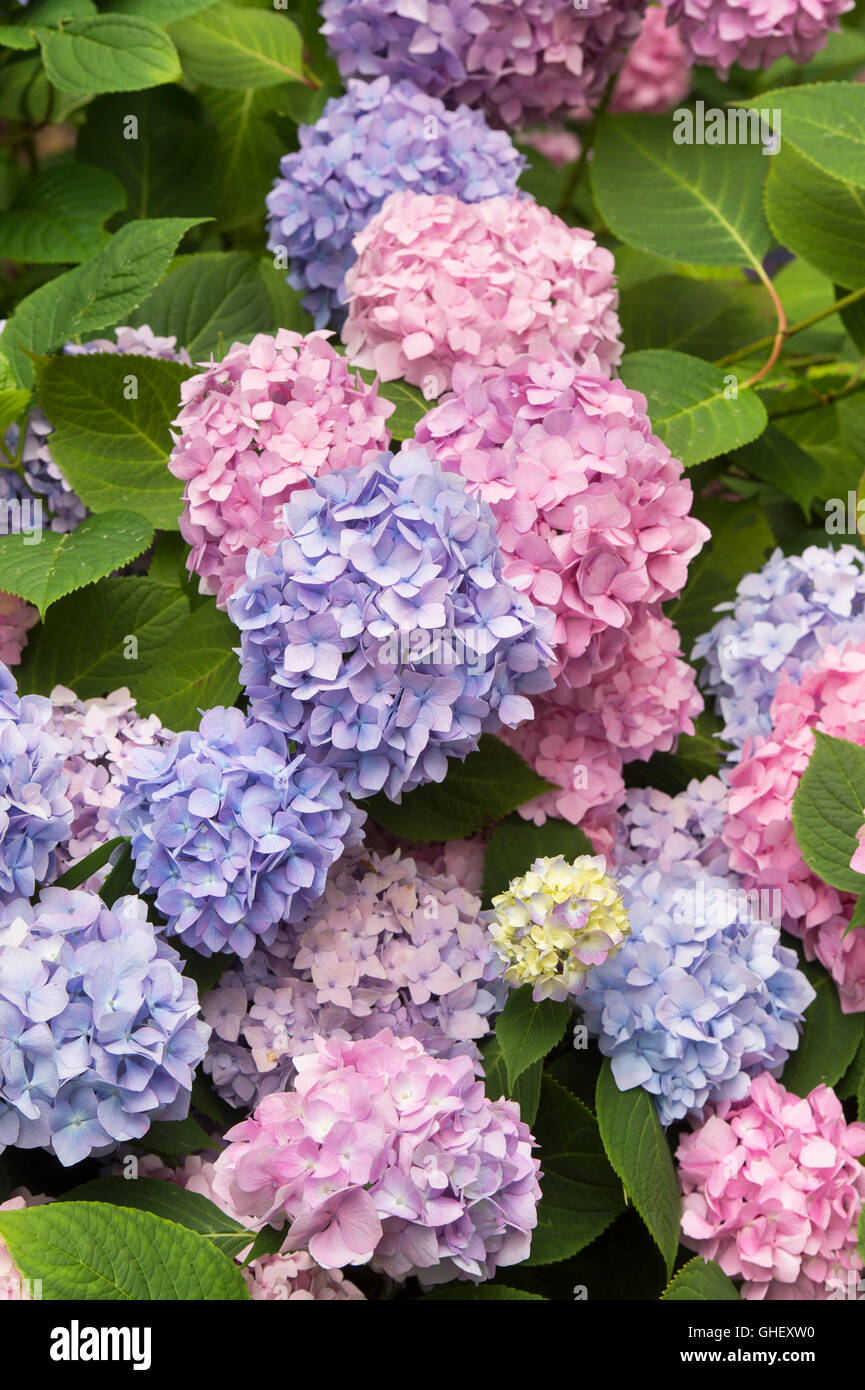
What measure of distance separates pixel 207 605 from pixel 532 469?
0.87 ft

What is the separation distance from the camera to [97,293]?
1103mm

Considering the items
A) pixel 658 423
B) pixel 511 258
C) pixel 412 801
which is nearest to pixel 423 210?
pixel 511 258

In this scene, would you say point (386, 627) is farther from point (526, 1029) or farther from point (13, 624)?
point (13, 624)

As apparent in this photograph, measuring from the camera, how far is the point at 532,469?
877 mm

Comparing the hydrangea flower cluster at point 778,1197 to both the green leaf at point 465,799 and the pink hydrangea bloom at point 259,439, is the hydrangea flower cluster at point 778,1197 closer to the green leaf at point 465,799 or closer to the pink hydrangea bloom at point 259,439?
the green leaf at point 465,799

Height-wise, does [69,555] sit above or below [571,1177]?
above

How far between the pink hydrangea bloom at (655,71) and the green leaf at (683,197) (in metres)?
0.37

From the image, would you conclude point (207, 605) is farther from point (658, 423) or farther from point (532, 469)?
point (658, 423)

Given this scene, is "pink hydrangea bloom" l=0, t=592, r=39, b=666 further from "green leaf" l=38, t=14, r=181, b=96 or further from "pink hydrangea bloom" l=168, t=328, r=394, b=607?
"green leaf" l=38, t=14, r=181, b=96

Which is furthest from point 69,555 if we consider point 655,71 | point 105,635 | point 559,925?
point 655,71

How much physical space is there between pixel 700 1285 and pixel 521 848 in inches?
11.9

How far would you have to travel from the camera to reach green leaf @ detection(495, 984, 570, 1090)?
851 mm

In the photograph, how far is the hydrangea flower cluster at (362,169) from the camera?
1.16 m
